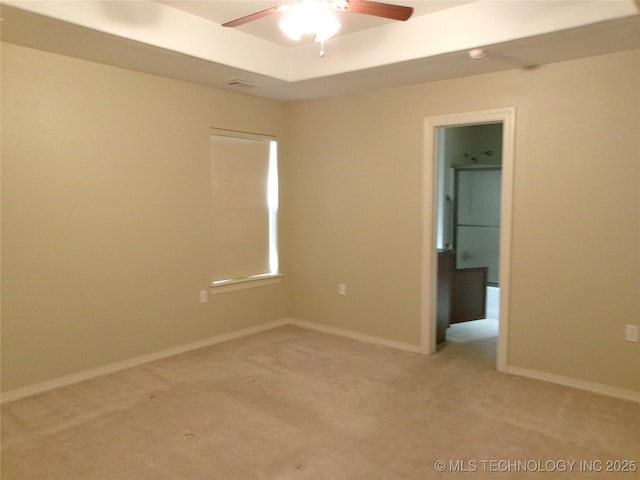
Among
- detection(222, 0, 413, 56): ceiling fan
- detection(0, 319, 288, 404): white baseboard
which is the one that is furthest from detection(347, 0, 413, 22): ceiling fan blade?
detection(0, 319, 288, 404): white baseboard

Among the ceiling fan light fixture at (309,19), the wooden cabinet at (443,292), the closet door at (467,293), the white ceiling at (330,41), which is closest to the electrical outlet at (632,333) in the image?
the wooden cabinet at (443,292)

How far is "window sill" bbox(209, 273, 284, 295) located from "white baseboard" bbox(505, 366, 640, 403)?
2453 mm

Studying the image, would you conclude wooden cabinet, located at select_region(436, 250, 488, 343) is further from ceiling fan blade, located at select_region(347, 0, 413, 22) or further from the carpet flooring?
ceiling fan blade, located at select_region(347, 0, 413, 22)

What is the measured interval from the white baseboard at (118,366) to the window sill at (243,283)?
1.41 feet

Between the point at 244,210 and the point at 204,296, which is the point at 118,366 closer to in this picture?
the point at 204,296

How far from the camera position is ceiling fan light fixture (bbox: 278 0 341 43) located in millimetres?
2227

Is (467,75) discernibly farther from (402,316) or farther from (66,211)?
(66,211)

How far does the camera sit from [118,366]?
149 inches

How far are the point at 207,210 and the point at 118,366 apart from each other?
1.53 meters

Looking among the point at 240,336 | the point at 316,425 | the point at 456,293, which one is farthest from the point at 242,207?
the point at 316,425

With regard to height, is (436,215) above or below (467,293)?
above

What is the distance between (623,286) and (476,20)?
82.0 inches

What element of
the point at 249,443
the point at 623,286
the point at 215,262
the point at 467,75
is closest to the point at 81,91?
the point at 215,262

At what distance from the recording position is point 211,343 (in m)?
4.45
